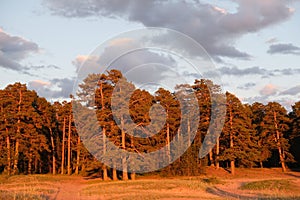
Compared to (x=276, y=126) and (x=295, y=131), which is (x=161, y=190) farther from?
(x=295, y=131)

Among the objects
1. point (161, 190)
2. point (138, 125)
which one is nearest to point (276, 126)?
point (138, 125)

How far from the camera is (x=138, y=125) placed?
49.1 metres

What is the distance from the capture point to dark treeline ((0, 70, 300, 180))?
50219 mm

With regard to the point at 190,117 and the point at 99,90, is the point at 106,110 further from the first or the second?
the point at 190,117

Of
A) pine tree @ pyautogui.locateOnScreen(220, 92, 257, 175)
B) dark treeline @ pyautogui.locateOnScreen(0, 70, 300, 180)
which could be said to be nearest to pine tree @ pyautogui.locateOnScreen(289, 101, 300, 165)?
dark treeline @ pyautogui.locateOnScreen(0, 70, 300, 180)

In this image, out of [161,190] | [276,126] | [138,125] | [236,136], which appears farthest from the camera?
[276,126]

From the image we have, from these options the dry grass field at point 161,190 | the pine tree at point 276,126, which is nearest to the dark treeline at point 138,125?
the pine tree at point 276,126

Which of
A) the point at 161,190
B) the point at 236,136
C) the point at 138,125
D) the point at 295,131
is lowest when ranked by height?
the point at 161,190

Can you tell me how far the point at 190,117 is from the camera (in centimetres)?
6606

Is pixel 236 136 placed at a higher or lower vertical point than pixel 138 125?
lower

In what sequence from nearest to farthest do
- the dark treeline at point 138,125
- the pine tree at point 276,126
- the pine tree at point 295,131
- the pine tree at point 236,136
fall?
the dark treeline at point 138,125 < the pine tree at point 236,136 < the pine tree at point 276,126 < the pine tree at point 295,131

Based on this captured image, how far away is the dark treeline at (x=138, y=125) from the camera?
5022 centimetres

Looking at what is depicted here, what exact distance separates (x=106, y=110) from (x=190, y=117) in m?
20.5

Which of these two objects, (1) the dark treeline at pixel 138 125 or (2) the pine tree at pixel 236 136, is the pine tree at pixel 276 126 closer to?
(1) the dark treeline at pixel 138 125
